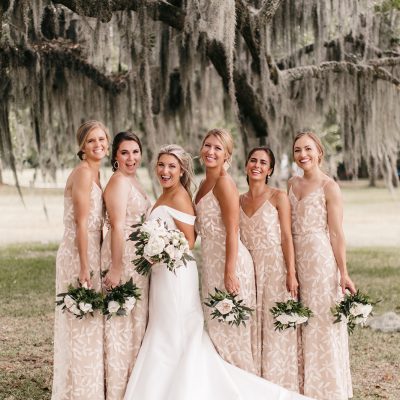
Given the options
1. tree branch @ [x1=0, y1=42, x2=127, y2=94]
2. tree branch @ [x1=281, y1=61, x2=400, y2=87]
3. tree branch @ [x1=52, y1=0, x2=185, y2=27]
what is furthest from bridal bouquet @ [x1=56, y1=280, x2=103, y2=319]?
tree branch @ [x1=281, y1=61, x2=400, y2=87]

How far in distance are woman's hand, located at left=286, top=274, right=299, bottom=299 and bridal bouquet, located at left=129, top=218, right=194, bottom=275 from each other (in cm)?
70

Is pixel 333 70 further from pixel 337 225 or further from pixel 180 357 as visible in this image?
pixel 180 357

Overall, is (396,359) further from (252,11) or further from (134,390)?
(252,11)

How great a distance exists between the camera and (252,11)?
7621 mm

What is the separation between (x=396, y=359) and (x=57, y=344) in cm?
307

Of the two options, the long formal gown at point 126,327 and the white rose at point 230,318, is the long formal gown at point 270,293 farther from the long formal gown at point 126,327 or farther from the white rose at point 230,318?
the long formal gown at point 126,327

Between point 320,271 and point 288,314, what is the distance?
1.22 feet

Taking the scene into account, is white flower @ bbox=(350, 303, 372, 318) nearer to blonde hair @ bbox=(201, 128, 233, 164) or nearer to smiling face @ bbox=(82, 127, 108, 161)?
blonde hair @ bbox=(201, 128, 233, 164)

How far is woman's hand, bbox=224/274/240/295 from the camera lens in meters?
4.35

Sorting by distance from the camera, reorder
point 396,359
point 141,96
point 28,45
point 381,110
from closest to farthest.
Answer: point 396,359
point 28,45
point 141,96
point 381,110

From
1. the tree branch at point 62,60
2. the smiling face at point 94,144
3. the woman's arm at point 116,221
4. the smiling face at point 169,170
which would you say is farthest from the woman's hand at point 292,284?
the tree branch at point 62,60

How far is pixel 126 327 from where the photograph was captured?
14.3ft

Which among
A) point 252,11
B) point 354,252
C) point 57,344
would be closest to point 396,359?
point 57,344

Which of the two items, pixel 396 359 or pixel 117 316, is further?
pixel 396 359
